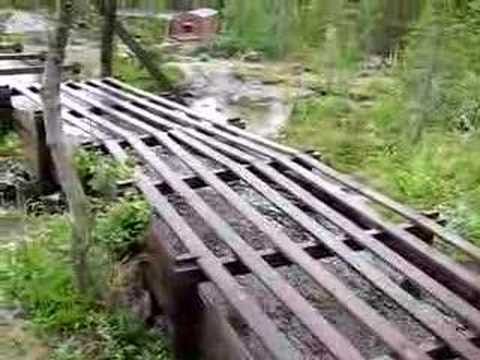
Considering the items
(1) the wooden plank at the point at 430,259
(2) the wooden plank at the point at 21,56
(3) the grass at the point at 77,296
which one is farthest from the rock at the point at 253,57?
(1) the wooden plank at the point at 430,259

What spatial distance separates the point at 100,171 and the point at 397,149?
309cm

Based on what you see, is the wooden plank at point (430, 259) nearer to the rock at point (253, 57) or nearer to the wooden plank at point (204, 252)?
the wooden plank at point (204, 252)

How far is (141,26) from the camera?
13.5 m

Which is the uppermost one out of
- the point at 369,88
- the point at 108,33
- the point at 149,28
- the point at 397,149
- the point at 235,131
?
the point at 108,33

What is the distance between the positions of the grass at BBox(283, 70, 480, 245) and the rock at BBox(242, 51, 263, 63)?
3069 mm

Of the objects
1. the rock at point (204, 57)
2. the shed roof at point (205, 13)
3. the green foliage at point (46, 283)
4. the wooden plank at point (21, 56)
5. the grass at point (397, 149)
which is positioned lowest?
the green foliage at point (46, 283)

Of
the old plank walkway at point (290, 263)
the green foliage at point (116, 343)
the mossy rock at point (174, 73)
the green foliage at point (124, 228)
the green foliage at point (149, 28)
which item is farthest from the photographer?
the green foliage at point (149, 28)

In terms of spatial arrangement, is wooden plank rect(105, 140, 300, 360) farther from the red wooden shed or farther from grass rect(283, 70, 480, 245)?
the red wooden shed

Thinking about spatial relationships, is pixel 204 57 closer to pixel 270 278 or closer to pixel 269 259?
pixel 269 259

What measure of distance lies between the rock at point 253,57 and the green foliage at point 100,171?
6.87 meters

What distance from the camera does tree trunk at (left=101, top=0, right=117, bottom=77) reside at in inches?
306

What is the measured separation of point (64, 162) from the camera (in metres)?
3.43

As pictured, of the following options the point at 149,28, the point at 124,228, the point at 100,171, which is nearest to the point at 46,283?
the point at 124,228

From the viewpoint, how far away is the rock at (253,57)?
456 inches
